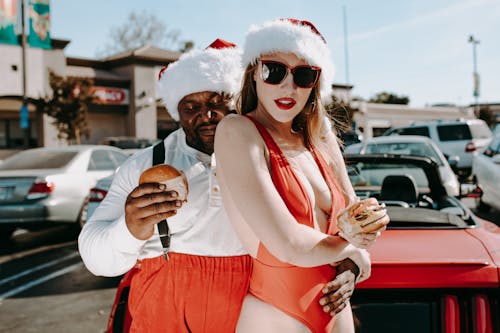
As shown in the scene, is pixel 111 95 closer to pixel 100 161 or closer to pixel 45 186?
pixel 100 161

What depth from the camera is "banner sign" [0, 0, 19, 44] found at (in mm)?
17344

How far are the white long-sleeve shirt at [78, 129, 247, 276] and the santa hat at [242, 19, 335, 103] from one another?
444mm

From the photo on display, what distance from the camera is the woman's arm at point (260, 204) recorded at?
4.44ft

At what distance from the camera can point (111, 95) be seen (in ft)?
89.1

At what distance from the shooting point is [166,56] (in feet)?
95.5

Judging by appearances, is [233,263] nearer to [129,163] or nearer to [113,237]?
[113,237]

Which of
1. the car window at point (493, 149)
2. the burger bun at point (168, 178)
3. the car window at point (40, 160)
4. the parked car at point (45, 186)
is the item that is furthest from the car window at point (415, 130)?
the burger bun at point (168, 178)

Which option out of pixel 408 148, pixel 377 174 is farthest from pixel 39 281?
pixel 408 148

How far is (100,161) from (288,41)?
276 inches

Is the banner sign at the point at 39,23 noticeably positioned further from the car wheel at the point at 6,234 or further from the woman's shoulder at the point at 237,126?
the woman's shoulder at the point at 237,126

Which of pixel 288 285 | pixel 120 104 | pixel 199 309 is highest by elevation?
pixel 120 104

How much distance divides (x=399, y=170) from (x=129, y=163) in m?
3.79

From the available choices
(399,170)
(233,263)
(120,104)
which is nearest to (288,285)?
(233,263)

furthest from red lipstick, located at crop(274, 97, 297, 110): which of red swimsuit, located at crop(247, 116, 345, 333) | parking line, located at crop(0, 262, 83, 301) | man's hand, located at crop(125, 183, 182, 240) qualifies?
parking line, located at crop(0, 262, 83, 301)
